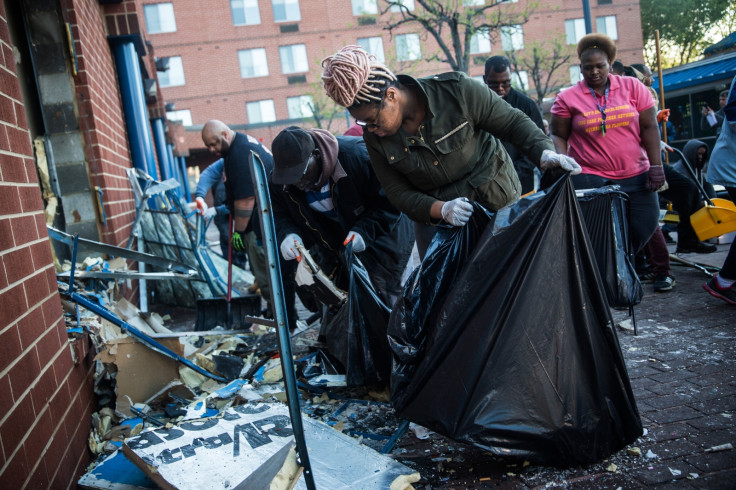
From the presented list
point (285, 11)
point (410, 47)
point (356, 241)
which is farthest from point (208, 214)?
point (285, 11)

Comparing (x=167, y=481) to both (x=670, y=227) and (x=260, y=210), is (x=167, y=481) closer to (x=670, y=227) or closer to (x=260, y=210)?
(x=260, y=210)

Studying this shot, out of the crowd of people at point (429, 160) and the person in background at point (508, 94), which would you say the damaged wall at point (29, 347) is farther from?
the person in background at point (508, 94)

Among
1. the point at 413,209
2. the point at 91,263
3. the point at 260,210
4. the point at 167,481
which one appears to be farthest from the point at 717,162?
the point at 91,263

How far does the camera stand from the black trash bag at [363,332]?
3.04 metres

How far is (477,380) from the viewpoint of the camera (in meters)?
2.20

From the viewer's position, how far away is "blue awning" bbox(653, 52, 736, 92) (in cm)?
1609

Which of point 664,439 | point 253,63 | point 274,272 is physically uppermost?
point 253,63

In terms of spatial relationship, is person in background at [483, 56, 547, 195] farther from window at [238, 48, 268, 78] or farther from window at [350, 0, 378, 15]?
window at [350, 0, 378, 15]

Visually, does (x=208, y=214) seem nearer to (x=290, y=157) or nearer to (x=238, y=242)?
(x=238, y=242)

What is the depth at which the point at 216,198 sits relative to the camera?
7711 millimetres

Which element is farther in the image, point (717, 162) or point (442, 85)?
point (717, 162)

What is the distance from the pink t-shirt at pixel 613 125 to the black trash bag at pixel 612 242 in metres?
1.34

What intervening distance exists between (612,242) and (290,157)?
5.83 feet

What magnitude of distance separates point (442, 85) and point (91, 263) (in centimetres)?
278
